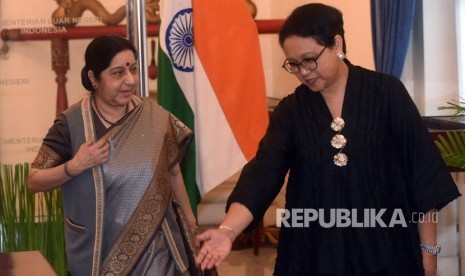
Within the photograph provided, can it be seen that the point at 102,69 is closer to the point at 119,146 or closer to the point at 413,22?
the point at 119,146

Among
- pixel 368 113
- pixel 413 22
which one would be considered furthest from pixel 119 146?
pixel 413 22

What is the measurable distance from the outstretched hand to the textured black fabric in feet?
0.64

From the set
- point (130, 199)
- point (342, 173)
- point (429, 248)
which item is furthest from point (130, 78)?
point (429, 248)

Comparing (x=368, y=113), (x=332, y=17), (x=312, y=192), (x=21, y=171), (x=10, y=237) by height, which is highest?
(x=332, y=17)

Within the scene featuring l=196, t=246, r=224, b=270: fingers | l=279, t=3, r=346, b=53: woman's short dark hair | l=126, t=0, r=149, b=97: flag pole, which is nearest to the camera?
l=196, t=246, r=224, b=270: fingers

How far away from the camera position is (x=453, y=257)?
526 centimetres

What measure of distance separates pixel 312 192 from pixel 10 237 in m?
2.48

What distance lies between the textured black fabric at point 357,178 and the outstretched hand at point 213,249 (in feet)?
0.64

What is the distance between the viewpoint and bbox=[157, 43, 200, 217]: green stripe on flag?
14.6 ft

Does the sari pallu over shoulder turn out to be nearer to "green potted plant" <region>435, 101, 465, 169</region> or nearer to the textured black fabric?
the textured black fabric

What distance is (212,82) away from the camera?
14.7ft

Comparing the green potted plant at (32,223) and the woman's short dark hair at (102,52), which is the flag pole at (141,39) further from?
the woman's short dark hair at (102,52)

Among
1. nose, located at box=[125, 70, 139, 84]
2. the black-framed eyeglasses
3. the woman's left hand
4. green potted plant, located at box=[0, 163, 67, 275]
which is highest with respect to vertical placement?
the black-framed eyeglasses

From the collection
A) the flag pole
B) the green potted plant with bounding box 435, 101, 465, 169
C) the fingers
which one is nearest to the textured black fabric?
the fingers
